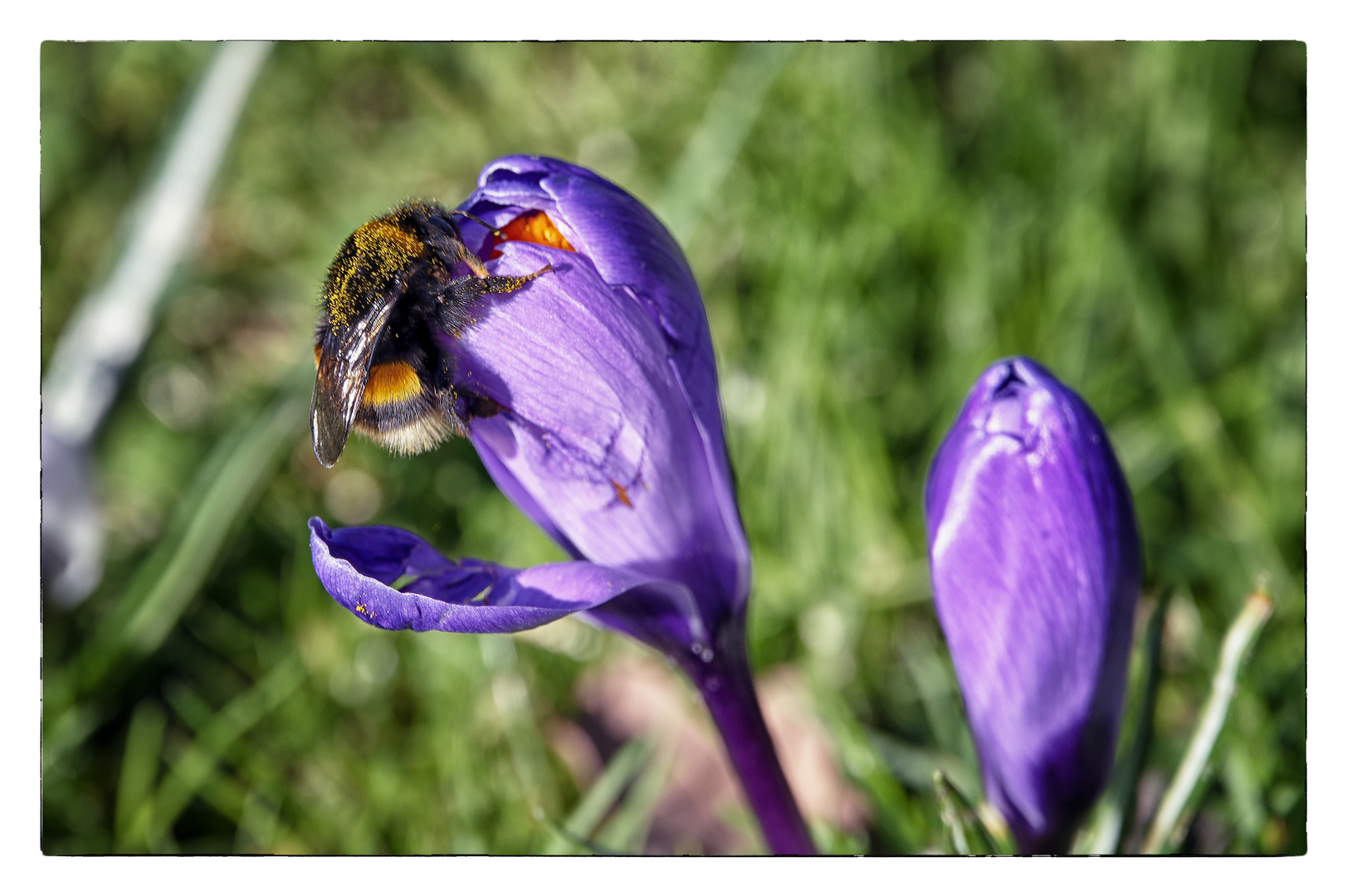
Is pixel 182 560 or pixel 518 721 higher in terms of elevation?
pixel 182 560

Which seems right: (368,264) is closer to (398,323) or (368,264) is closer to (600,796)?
(398,323)

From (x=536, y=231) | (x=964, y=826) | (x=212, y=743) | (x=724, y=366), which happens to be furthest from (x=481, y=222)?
(x=724, y=366)

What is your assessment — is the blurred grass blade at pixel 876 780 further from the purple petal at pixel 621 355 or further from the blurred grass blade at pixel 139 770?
the blurred grass blade at pixel 139 770

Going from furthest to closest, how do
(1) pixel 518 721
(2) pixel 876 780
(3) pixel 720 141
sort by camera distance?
(3) pixel 720 141 → (1) pixel 518 721 → (2) pixel 876 780

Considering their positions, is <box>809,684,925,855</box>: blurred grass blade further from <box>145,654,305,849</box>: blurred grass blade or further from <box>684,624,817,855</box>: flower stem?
<box>145,654,305,849</box>: blurred grass blade

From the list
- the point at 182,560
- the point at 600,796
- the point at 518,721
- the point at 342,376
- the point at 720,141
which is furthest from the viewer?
the point at 720,141

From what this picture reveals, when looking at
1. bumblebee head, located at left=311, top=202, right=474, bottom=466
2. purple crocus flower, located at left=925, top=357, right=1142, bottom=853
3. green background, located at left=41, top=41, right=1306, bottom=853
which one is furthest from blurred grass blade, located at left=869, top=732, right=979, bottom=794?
bumblebee head, located at left=311, top=202, right=474, bottom=466

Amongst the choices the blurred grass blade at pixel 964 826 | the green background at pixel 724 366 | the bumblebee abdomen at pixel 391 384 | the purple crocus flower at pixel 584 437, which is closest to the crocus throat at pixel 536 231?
the purple crocus flower at pixel 584 437
